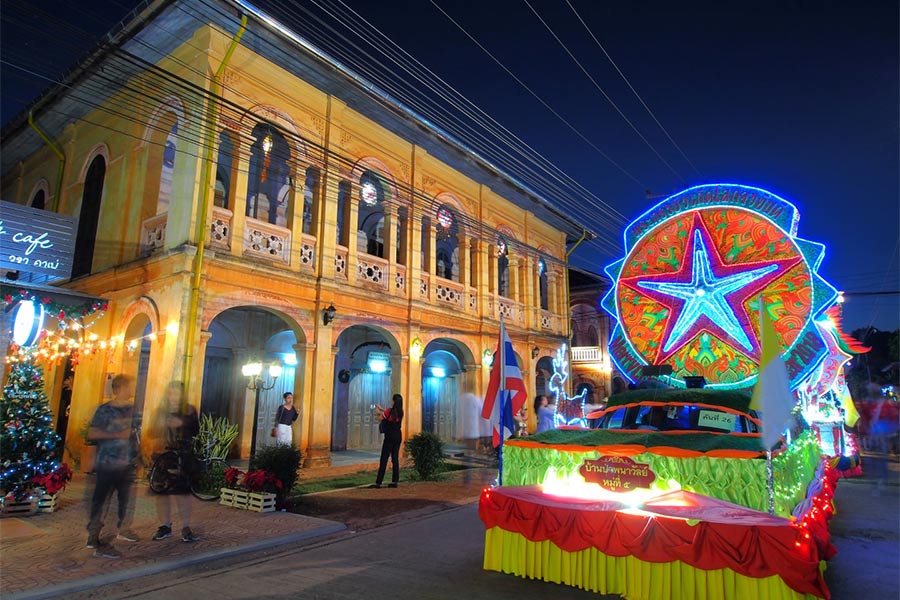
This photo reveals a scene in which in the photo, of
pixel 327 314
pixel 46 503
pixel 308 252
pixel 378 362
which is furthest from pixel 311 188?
pixel 46 503

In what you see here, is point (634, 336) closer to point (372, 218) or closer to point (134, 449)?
point (134, 449)

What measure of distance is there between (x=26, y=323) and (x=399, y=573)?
28.4ft

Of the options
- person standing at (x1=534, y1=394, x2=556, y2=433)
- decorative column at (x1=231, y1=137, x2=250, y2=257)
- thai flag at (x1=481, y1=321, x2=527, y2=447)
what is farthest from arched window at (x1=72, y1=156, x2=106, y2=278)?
thai flag at (x1=481, y1=321, x2=527, y2=447)

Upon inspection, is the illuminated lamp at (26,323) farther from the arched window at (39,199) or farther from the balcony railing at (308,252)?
the arched window at (39,199)

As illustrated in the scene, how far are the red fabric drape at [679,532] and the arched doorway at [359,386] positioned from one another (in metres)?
11.6

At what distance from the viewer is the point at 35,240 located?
36.9 ft

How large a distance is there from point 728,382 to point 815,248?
215 cm

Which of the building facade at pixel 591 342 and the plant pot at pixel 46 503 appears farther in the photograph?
the building facade at pixel 591 342

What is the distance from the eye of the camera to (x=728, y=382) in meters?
7.81

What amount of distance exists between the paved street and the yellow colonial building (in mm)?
4511

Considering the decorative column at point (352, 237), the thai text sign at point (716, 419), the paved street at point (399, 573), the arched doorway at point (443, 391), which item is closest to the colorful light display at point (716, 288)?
the thai text sign at point (716, 419)

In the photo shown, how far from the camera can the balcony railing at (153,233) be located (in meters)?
11.5

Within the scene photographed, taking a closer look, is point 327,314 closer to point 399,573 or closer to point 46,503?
point 46,503

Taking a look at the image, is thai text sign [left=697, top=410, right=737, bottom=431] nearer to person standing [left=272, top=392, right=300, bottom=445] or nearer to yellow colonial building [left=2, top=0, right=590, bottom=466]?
yellow colonial building [left=2, top=0, right=590, bottom=466]
